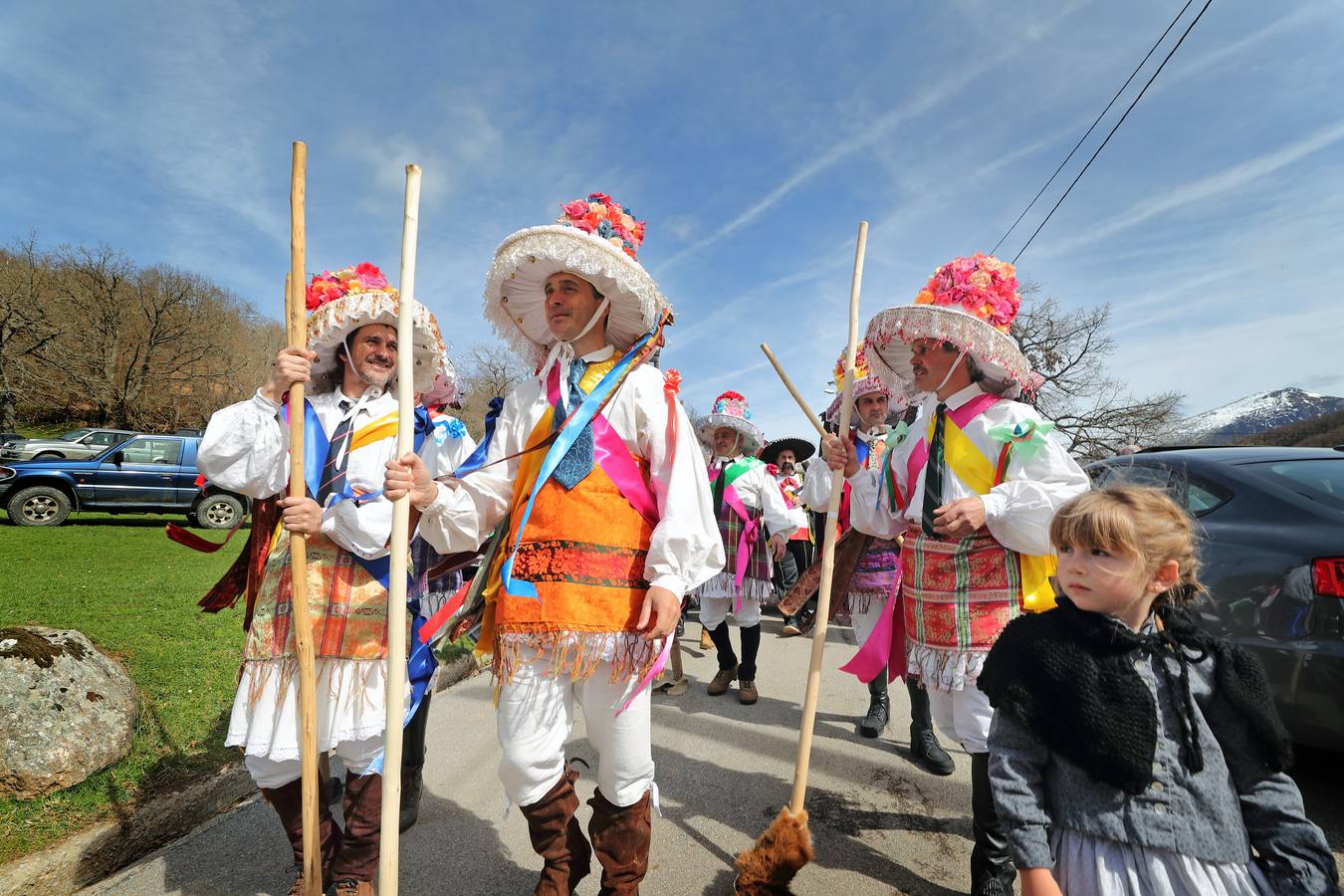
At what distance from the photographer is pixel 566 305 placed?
235 centimetres

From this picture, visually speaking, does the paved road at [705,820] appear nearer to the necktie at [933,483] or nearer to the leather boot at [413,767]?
the leather boot at [413,767]

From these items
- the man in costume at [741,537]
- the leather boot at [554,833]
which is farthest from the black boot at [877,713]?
the leather boot at [554,833]

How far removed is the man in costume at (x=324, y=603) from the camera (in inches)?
87.4

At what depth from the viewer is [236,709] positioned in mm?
2258

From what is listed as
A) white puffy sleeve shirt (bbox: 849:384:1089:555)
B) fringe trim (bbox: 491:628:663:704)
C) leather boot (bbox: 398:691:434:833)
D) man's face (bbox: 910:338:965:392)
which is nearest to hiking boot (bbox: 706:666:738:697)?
leather boot (bbox: 398:691:434:833)

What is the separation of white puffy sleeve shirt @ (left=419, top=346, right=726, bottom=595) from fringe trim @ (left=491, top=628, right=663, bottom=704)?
8.1 inches

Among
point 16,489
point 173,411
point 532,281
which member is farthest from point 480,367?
point 532,281

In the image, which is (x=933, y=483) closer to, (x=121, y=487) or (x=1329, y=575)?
(x=1329, y=575)

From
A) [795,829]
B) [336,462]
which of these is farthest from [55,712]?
[795,829]

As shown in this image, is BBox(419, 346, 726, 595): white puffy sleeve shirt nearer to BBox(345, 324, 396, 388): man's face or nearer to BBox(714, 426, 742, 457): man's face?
BBox(345, 324, 396, 388): man's face

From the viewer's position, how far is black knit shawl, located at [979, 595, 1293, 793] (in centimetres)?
146

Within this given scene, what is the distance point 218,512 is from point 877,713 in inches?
559

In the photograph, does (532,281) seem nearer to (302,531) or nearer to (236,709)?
(302,531)

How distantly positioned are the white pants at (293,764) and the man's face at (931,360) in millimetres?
2461
